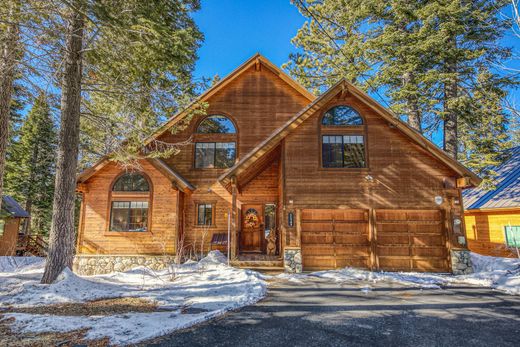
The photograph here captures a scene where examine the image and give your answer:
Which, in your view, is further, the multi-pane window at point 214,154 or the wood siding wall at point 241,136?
the multi-pane window at point 214,154

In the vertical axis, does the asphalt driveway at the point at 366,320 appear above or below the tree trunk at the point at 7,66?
below

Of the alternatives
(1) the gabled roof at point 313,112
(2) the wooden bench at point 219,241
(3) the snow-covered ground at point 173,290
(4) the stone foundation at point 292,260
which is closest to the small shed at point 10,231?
(3) the snow-covered ground at point 173,290

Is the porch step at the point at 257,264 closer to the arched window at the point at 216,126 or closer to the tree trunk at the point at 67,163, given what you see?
the tree trunk at the point at 67,163

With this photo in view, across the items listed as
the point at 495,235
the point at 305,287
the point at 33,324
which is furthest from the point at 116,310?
the point at 495,235

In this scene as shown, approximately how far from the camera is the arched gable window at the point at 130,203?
1107 centimetres

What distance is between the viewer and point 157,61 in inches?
301

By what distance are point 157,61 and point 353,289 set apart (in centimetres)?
789

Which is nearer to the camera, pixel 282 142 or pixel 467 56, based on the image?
pixel 282 142

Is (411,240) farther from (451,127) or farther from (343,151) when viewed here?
(451,127)

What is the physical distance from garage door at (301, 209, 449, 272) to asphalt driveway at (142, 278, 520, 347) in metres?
2.37

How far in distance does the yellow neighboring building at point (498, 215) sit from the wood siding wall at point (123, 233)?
13.3 m

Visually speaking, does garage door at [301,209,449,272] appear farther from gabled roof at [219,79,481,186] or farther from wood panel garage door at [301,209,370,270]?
gabled roof at [219,79,481,186]

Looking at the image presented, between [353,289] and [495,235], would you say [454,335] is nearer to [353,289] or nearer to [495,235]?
[353,289]

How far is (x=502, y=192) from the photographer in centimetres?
1232
